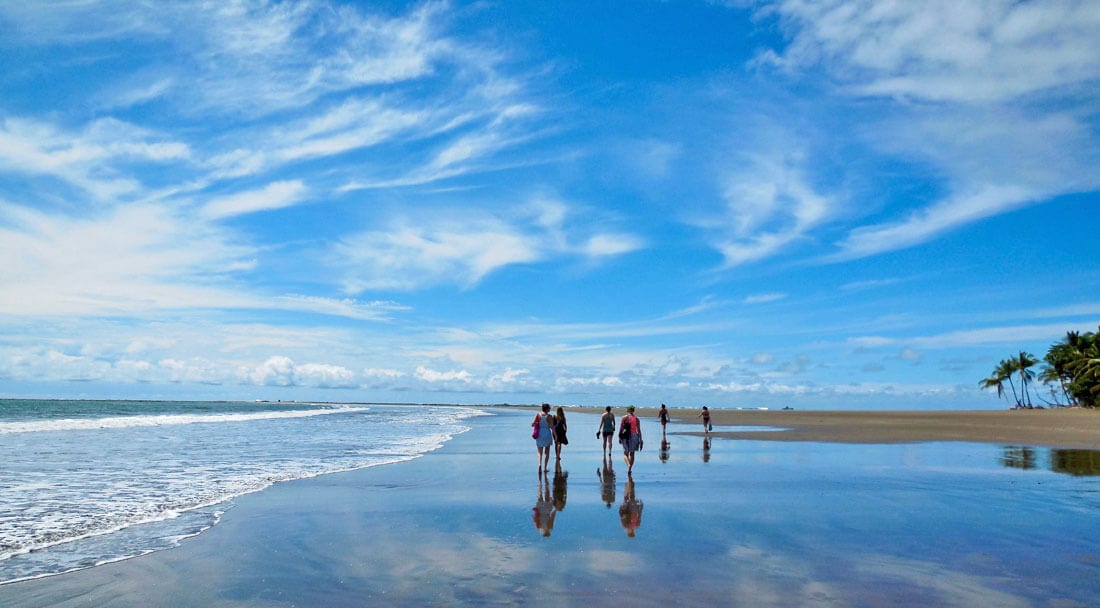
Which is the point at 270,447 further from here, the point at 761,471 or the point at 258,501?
the point at 761,471

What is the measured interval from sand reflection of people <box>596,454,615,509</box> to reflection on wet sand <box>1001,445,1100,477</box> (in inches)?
475

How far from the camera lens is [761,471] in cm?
1972

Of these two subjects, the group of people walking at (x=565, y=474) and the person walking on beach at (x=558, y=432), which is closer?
the group of people walking at (x=565, y=474)

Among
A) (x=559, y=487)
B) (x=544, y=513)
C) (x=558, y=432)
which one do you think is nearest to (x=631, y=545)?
(x=544, y=513)

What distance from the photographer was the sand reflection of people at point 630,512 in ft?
36.9

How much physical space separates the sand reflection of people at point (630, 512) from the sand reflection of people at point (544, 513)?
124cm

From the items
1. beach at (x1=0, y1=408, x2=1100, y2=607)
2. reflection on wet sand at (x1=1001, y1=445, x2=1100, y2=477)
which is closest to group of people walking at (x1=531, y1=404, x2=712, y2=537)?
beach at (x1=0, y1=408, x2=1100, y2=607)

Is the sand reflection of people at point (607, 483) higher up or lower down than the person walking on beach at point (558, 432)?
lower down

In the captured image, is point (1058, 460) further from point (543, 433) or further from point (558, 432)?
point (543, 433)

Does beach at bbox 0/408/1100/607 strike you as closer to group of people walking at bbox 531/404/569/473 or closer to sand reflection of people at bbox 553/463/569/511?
sand reflection of people at bbox 553/463/569/511

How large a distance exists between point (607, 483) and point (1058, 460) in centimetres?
1650

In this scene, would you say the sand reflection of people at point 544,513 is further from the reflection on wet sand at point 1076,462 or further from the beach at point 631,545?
the reflection on wet sand at point 1076,462

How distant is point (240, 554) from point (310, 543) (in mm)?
995

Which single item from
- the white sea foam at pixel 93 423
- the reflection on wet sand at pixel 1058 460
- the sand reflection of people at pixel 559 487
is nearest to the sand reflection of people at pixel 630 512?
the sand reflection of people at pixel 559 487
